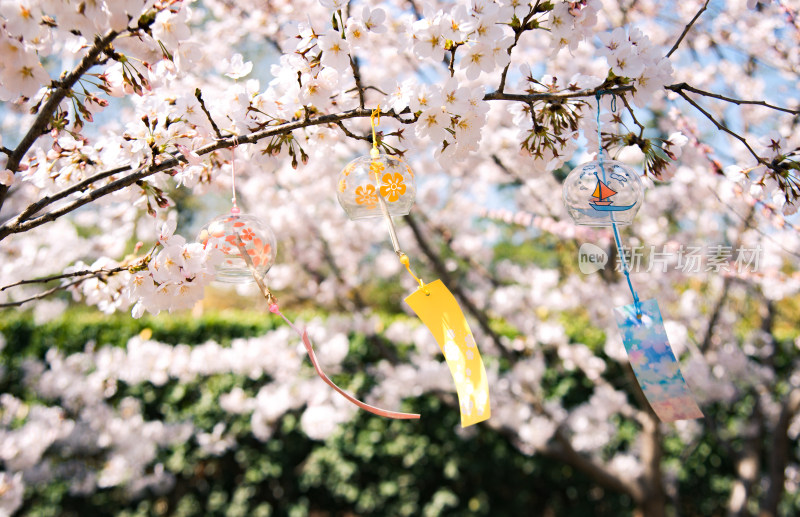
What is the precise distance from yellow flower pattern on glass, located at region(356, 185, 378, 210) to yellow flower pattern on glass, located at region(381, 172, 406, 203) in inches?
0.9

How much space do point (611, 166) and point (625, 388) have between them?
401 cm

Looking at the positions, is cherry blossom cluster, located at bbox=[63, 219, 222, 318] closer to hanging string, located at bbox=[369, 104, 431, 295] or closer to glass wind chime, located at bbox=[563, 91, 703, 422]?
hanging string, located at bbox=[369, 104, 431, 295]

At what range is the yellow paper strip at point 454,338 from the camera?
104 cm

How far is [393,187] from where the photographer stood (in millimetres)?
1210

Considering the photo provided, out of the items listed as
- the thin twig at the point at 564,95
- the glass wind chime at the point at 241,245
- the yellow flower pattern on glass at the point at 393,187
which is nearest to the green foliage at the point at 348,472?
the glass wind chime at the point at 241,245

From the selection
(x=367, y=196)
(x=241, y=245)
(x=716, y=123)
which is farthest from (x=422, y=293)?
(x=716, y=123)

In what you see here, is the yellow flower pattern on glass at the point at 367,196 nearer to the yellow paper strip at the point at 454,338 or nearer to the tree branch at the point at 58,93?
the yellow paper strip at the point at 454,338

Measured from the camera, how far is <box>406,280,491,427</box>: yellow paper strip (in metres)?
1.04

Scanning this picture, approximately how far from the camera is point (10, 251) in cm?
224

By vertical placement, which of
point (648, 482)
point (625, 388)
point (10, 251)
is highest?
point (10, 251)

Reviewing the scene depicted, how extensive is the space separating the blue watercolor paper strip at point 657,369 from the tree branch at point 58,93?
1.13 meters

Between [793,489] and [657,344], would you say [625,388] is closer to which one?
[793,489]

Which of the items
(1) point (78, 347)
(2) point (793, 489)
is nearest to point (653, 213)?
(2) point (793, 489)

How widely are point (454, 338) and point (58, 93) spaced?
845mm
